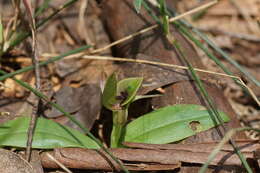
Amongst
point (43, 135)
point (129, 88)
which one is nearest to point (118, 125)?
point (129, 88)

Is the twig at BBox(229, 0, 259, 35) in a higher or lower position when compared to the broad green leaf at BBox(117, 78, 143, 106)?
higher

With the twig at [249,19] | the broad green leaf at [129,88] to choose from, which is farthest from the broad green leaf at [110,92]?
the twig at [249,19]

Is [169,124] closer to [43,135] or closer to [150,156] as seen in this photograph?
[150,156]

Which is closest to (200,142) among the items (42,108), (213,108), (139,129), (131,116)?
(213,108)

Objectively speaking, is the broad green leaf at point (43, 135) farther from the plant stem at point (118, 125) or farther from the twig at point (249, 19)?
the twig at point (249, 19)

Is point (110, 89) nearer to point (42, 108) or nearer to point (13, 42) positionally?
point (42, 108)

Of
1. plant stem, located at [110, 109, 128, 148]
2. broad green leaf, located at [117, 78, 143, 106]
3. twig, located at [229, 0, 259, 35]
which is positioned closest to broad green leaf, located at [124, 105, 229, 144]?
plant stem, located at [110, 109, 128, 148]

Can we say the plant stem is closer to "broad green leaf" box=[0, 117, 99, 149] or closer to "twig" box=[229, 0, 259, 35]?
"broad green leaf" box=[0, 117, 99, 149]
